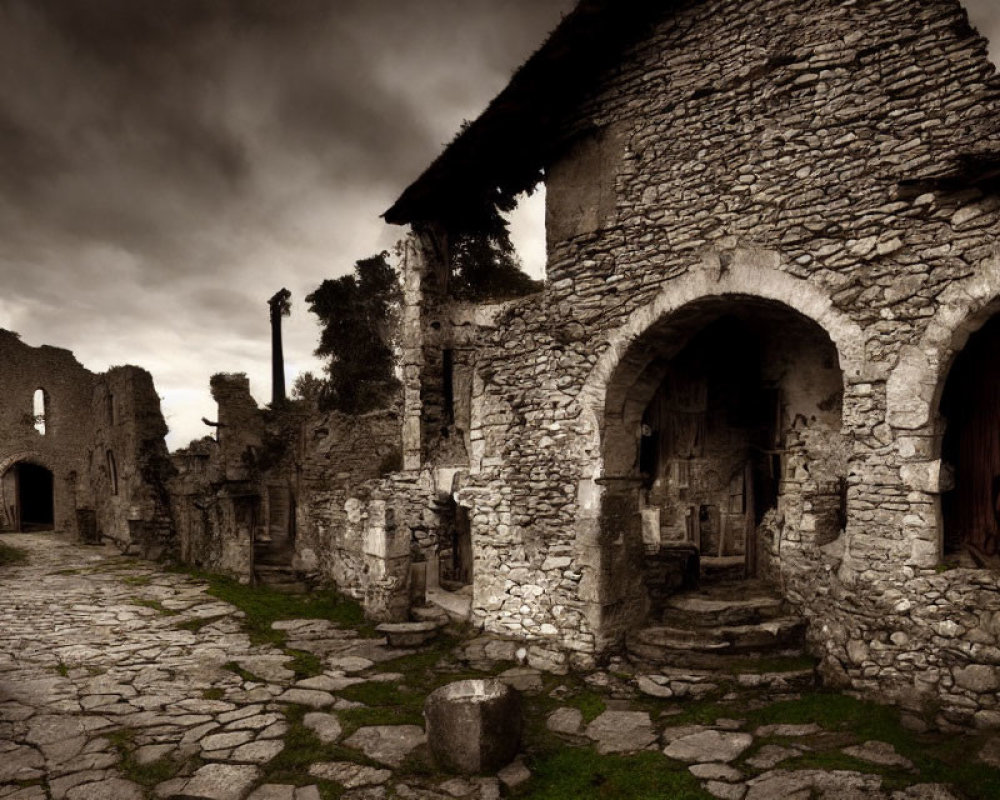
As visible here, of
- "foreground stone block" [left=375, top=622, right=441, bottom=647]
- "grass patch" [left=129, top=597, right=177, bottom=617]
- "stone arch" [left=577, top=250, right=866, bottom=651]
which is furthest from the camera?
"grass patch" [left=129, top=597, right=177, bottom=617]

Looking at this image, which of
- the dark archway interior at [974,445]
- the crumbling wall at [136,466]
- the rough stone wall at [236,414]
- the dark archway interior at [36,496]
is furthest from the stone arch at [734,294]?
the dark archway interior at [36,496]

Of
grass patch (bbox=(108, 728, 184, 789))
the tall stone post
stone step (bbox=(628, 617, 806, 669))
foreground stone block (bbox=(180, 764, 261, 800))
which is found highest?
the tall stone post

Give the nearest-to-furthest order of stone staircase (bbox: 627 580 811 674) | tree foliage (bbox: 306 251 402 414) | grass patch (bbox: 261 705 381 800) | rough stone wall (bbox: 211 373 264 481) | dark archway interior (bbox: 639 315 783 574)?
grass patch (bbox: 261 705 381 800) → stone staircase (bbox: 627 580 811 674) → dark archway interior (bbox: 639 315 783 574) → rough stone wall (bbox: 211 373 264 481) → tree foliage (bbox: 306 251 402 414)

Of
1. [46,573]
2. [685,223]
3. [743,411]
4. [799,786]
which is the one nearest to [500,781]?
[799,786]

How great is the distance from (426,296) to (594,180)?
3.05 metres

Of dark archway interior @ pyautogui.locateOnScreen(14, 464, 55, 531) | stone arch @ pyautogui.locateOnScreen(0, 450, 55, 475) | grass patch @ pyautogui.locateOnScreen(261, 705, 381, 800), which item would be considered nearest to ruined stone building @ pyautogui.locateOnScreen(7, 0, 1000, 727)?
grass patch @ pyautogui.locateOnScreen(261, 705, 381, 800)

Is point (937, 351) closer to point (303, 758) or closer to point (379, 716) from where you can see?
point (379, 716)

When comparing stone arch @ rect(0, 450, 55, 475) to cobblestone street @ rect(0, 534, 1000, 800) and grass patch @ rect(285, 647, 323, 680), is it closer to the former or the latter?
cobblestone street @ rect(0, 534, 1000, 800)

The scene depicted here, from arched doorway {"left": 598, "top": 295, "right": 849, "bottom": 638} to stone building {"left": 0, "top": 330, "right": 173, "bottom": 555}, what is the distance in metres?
13.1

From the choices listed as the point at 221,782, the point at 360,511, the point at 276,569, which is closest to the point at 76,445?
the point at 276,569

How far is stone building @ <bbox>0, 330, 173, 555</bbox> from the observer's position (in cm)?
1711

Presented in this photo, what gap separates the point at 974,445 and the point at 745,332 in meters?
3.49

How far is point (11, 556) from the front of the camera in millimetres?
15656

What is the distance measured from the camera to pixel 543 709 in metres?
6.18
